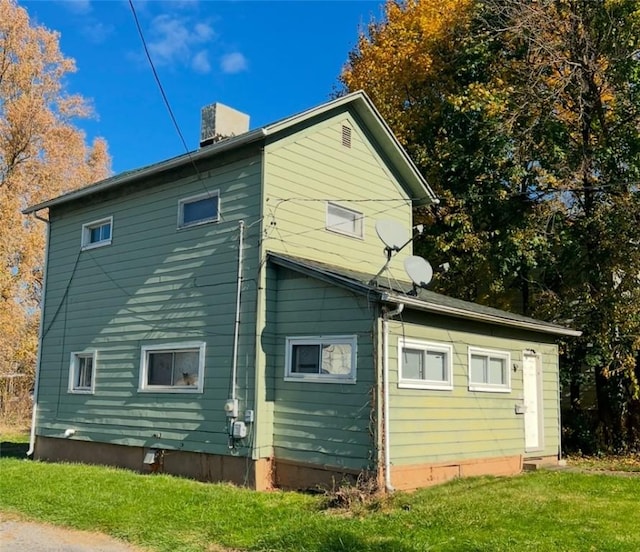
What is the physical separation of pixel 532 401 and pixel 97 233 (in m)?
10.0

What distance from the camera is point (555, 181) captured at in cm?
1641

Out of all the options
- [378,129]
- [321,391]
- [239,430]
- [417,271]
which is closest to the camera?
[321,391]

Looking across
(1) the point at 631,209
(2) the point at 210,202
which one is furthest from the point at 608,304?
(2) the point at 210,202

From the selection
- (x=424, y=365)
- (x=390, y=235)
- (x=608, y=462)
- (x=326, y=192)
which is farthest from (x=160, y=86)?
(x=608, y=462)

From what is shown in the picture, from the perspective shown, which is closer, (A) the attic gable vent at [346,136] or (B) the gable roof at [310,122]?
(B) the gable roof at [310,122]

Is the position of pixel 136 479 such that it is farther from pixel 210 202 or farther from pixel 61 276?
pixel 61 276

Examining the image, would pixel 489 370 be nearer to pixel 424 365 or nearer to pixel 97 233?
pixel 424 365

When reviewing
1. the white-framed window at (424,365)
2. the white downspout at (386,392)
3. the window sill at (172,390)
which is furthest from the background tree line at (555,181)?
the window sill at (172,390)

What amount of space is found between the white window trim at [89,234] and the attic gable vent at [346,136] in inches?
205

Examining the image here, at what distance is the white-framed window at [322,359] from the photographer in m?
9.84

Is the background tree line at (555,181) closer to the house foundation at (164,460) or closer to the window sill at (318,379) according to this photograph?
the window sill at (318,379)

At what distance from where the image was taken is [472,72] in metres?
19.5

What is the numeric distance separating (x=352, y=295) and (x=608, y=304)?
8468 millimetres

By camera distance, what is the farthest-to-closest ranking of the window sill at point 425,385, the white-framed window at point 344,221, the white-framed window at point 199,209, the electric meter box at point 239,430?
the white-framed window at point 344,221 < the white-framed window at point 199,209 < the electric meter box at point 239,430 < the window sill at point 425,385
